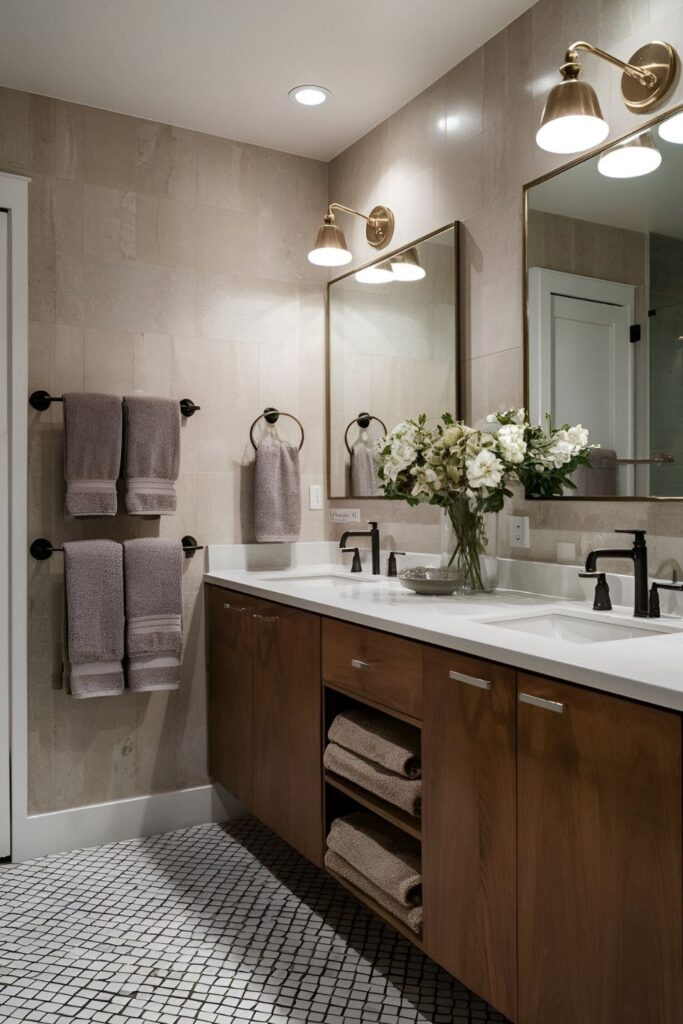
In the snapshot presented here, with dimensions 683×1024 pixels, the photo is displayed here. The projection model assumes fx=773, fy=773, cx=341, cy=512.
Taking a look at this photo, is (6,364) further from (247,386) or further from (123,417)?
(247,386)

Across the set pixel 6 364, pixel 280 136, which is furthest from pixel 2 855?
pixel 280 136

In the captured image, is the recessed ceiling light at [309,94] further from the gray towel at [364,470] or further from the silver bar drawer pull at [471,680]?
the silver bar drawer pull at [471,680]

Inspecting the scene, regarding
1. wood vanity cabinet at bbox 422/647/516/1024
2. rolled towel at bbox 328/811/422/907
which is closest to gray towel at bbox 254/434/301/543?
rolled towel at bbox 328/811/422/907

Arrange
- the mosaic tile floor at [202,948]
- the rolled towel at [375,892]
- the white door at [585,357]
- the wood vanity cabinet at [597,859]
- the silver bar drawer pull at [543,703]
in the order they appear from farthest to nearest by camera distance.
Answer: the white door at [585,357] < the mosaic tile floor at [202,948] < the rolled towel at [375,892] < the silver bar drawer pull at [543,703] < the wood vanity cabinet at [597,859]

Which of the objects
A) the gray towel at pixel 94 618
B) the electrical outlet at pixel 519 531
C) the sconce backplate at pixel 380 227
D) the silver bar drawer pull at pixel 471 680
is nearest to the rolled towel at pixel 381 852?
the silver bar drawer pull at pixel 471 680

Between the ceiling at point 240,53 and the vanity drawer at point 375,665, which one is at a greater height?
the ceiling at point 240,53

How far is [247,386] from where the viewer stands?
2.93 metres

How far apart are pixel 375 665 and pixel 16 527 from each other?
139cm

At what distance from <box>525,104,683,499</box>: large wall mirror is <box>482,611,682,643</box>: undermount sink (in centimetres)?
32

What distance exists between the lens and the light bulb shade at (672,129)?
67.7 inches

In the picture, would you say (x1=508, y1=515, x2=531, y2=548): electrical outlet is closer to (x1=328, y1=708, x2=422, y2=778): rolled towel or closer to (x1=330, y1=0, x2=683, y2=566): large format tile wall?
(x1=330, y1=0, x2=683, y2=566): large format tile wall

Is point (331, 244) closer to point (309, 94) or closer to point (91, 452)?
point (309, 94)

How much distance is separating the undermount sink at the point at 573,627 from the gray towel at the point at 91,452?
1.35 meters

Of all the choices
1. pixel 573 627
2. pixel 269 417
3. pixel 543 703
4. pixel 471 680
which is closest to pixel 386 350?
pixel 269 417
